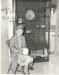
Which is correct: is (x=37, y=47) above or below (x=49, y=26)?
below

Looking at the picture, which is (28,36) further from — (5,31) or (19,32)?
(5,31)

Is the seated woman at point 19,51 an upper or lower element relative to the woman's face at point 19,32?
lower

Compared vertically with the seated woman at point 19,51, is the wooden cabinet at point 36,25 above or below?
above

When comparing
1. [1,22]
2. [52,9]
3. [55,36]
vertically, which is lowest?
[55,36]

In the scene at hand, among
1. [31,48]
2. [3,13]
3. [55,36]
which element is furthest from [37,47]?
[3,13]

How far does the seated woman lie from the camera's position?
4.45ft

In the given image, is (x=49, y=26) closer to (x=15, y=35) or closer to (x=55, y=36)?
(x=55, y=36)

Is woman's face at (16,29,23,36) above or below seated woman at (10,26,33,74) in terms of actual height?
above

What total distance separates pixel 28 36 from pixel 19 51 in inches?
→ 6.4

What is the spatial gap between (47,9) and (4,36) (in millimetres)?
475

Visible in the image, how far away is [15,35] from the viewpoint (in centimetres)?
137

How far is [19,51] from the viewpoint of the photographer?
1.36m

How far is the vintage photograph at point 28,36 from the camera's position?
1358 millimetres

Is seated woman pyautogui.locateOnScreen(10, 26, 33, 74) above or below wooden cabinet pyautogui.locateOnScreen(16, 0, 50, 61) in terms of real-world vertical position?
below
